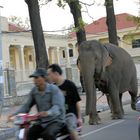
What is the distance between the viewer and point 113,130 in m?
12.7

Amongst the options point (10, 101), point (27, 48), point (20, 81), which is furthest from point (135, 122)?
point (27, 48)

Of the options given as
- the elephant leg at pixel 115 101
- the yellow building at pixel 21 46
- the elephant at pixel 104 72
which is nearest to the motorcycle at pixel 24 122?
the elephant at pixel 104 72

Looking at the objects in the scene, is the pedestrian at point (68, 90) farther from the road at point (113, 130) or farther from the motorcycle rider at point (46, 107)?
the road at point (113, 130)

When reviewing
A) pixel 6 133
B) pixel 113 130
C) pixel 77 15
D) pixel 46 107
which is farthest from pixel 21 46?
pixel 46 107

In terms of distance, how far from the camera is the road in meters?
11.5

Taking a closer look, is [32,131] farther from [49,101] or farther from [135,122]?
[135,122]

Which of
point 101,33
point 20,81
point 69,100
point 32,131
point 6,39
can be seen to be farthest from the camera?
point 101,33

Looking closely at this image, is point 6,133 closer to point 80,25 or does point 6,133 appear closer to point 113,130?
point 113,130

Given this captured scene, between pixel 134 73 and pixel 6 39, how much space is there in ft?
82.2

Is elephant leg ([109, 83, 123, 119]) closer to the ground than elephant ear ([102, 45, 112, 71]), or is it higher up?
closer to the ground

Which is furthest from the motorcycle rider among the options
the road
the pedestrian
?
the road

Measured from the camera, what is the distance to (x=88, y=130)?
42.5 ft

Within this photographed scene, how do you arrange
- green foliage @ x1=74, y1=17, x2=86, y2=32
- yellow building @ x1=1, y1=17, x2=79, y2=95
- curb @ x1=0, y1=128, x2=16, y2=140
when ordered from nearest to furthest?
curb @ x1=0, y1=128, x2=16, y2=140 → green foliage @ x1=74, y1=17, x2=86, y2=32 → yellow building @ x1=1, y1=17, x2=79, y2=95

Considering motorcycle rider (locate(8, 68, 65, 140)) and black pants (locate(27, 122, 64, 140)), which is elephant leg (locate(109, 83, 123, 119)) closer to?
motorcycle rider (locate(8, 68, 65, 140))
